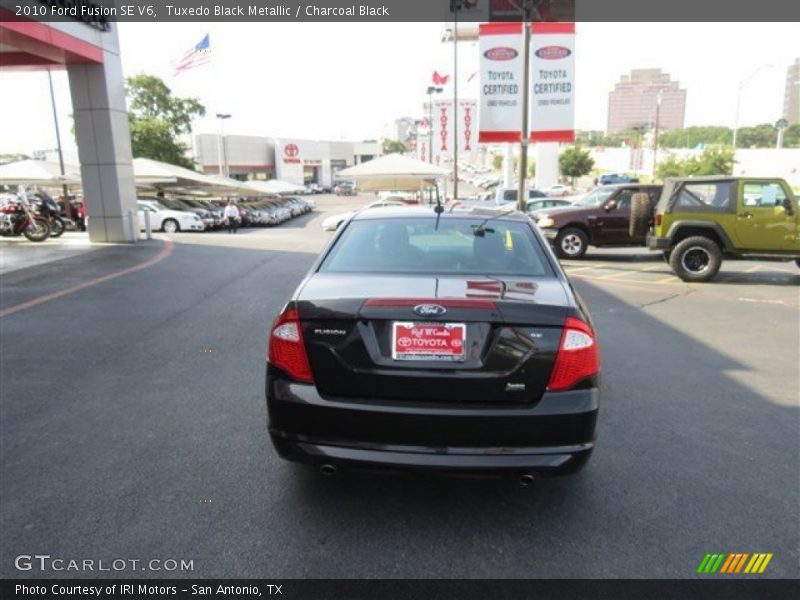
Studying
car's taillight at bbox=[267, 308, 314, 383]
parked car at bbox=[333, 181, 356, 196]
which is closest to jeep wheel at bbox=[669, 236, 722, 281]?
car's taillight at bbox=[267, 308, 314, 383]

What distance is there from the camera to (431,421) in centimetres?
278

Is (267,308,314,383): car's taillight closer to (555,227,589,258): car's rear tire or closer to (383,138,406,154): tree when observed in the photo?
(555,227,589,258): car's rear tire

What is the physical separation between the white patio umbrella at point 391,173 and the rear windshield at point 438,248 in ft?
66.2

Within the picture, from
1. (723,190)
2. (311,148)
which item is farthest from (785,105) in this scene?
(723,190)

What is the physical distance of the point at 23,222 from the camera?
1678 cm

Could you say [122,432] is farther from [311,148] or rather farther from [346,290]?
[311,148]

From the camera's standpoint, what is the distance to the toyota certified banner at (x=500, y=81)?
51.3ft

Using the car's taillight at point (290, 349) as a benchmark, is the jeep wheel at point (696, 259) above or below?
below

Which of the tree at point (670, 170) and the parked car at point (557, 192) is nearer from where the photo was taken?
the parked car at point (557, 192)

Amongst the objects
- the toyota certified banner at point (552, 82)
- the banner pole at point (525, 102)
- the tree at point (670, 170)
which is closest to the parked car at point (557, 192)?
the tree at point (670, 170)

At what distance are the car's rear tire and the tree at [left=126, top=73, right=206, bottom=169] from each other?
48.6m

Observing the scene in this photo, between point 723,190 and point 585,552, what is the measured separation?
32.9ft

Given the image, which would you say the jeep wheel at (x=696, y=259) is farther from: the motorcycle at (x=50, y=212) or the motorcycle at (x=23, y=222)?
the motorcycle at (x=50, y=212)

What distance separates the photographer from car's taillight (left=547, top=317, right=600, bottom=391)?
9.26 ft
